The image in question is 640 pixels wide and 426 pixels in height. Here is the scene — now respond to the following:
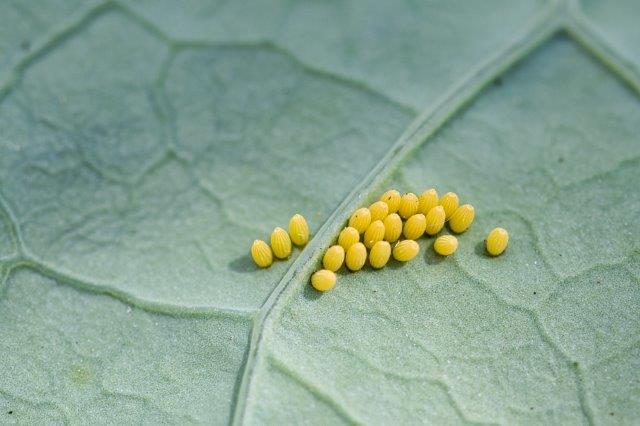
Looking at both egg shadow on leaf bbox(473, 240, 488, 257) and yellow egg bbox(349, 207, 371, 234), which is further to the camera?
egg shadow on leaf bbox(473, 240, 488, 257)

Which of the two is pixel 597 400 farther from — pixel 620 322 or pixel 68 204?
pixel 68 204

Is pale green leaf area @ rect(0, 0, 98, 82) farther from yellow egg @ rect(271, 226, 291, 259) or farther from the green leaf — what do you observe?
yellow egg @ rect(271, 226, 291, 259)

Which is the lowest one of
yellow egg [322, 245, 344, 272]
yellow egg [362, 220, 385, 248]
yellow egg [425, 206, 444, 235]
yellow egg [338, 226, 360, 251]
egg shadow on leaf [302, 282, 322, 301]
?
egg shadow on leaf [302, 282, 322, 301]

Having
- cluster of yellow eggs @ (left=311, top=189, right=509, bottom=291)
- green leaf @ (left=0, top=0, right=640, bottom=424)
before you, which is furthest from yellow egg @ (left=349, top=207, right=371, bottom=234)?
green leaf @ (left=0, top=0, right=640, bottom=424)

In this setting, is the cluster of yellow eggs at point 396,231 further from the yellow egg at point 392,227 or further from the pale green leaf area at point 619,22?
the pale green leaf area at point 619,22

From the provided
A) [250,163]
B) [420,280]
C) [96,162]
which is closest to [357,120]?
[250,163]
